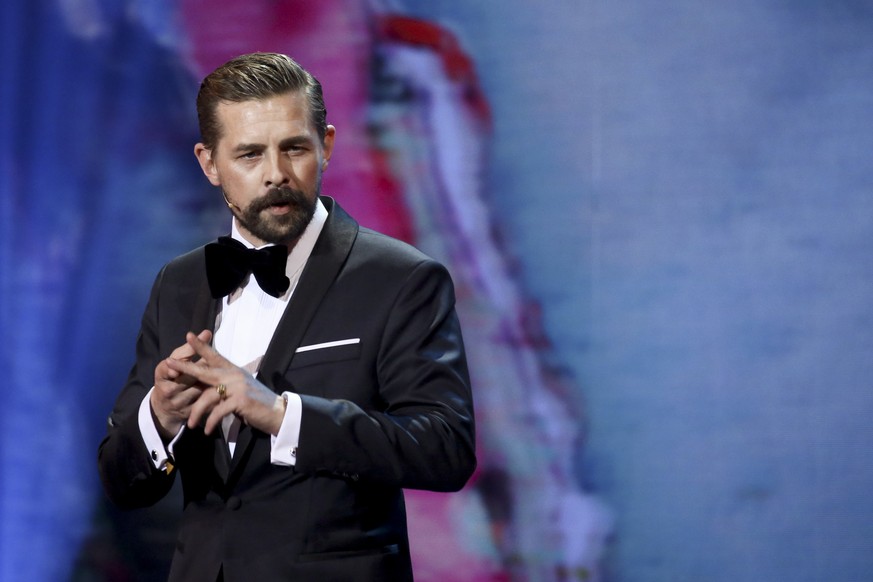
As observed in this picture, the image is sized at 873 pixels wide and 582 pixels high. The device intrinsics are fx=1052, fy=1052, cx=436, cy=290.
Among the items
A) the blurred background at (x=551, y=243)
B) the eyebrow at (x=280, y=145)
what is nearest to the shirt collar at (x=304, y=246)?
the eyebrow at (x=280, y=145)

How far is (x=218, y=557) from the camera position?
161 cm

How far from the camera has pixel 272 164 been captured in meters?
1.73

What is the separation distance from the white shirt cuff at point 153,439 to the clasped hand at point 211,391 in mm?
100

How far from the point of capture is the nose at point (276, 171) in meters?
1.72

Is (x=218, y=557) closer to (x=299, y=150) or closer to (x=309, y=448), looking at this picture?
(x=309, y=448)

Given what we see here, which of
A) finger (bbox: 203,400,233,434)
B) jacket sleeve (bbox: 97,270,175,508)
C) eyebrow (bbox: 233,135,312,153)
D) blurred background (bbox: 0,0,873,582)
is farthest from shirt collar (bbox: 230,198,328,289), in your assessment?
blurred background (bbox: 0,0,873,582)

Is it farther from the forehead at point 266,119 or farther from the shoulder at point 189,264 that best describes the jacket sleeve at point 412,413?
the shoulder at point 189,264

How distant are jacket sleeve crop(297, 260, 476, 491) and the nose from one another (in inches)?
10.3

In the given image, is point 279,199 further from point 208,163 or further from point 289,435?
point 289,435

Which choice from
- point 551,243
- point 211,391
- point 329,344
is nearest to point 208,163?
point 329,344

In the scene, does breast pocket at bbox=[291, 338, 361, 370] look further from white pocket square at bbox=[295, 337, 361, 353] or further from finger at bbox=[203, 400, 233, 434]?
finger at bbox=[203, 400, 233, 434]

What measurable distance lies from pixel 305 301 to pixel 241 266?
0.50 ft

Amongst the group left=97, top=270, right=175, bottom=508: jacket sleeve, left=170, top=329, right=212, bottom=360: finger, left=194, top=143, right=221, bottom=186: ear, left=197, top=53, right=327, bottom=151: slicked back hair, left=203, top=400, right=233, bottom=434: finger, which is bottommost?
left=97, top=270, right=175, bottom=508: jacket sleeve

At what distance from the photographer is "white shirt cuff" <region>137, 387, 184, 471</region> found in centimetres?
164
